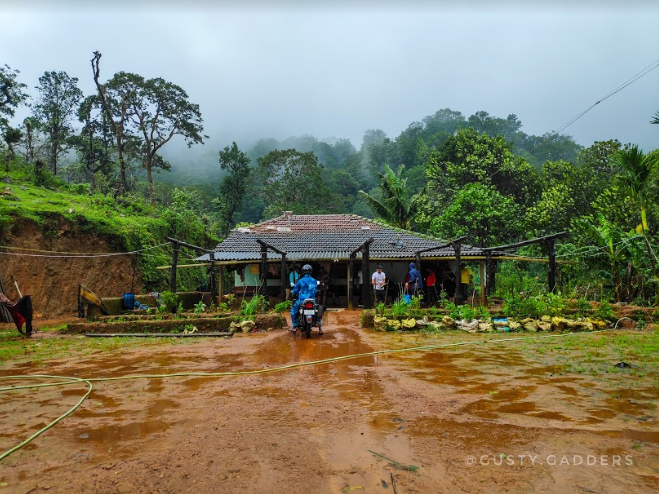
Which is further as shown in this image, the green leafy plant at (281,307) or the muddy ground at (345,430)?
the green leafy plant at (281,307)

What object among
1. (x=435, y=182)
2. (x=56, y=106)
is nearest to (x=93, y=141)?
(x=56, y=106)

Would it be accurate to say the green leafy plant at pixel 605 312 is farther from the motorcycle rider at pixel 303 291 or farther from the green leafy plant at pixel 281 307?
the green leafy plant at pixel 281 307

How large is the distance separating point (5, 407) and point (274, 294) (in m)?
13.7

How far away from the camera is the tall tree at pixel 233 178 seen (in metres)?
31.1

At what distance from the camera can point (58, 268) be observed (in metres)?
15.3

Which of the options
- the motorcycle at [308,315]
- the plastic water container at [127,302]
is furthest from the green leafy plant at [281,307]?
the plastic water container at [127,302]

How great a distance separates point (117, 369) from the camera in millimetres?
6000

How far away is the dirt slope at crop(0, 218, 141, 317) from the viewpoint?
1395cm

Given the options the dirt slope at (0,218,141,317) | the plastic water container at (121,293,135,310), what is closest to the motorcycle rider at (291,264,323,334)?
the plastic water container at (121,293,135,310)

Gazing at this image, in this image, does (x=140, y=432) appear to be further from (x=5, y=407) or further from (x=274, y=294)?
(x=274, y=294)

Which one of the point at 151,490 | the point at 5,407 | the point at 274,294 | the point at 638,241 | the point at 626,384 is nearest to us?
the point at 151,490

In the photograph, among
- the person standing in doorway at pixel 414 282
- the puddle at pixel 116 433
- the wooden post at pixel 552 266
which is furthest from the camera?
the person standing in doorway at pixel 414 282

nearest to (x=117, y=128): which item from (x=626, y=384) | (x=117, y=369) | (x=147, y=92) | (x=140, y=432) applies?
(x=147, y=92)

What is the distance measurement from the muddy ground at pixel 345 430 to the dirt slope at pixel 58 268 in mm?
10051
